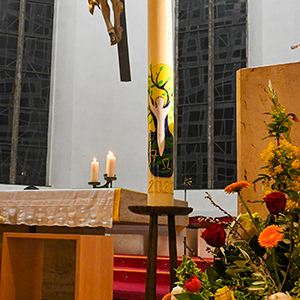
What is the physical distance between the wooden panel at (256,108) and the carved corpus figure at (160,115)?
408 mm

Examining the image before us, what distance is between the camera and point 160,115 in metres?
1.98

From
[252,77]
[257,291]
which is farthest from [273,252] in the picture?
[252,77]

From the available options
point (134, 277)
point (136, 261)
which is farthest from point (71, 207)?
point (136, 261)

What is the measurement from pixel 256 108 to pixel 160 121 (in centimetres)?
48

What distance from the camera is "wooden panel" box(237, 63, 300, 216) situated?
1.58 m

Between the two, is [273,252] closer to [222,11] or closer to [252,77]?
[252,77]

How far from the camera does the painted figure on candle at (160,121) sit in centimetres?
194

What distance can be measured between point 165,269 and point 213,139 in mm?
3248

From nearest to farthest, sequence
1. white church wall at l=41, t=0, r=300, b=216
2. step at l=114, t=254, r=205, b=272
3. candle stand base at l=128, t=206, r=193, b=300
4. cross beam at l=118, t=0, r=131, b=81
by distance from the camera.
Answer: candle stand base at l=128, t=206, r=193, b=300
cross beam at l=118, t=0, r=131, b=81
step at l=114, t=254, r=205, b=272
white church wall at l=41, t=0, r=300, b=216

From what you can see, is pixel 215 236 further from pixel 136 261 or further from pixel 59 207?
pixel 136 261

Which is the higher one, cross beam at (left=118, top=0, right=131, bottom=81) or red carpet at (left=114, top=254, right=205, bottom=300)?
cross beam at (left=118, top=0, right=131, bottom=81)

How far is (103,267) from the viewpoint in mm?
2551

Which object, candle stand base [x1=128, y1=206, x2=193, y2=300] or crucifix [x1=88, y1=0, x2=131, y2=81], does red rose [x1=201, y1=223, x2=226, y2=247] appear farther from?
crucifix [x1=88, y1=0, x2=131, y2=81]

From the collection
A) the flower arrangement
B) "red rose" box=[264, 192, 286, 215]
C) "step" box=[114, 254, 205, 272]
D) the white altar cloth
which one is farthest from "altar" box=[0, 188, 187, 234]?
"step" box=[114, 254, 205, 272]
